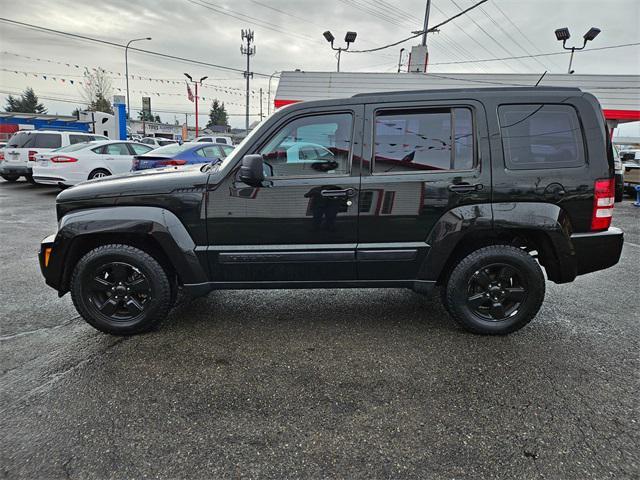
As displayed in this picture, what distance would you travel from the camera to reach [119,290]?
3.20 m

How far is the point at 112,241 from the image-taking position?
329cm

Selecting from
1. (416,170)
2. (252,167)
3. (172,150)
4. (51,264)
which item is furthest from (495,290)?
(172,150)

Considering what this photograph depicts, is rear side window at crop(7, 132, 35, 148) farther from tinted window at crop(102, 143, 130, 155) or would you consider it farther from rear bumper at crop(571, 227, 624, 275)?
rear bumper at crop(571, 227, 624, 275)

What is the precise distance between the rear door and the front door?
12 centimetres

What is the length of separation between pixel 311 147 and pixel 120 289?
190 centimetres

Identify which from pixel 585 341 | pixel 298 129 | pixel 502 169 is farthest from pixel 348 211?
pixel 585 341

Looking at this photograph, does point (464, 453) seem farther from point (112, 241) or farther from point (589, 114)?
point (112, 241)

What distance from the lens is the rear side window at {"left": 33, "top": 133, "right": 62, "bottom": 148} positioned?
1252 cm

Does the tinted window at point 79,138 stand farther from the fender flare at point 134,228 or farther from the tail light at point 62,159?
the fender flare at point 134,228

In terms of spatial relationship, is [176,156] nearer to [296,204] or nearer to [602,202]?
[296,204]

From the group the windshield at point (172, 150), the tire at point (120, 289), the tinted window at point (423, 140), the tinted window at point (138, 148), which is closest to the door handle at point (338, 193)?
the tinted window at point (423, 140)

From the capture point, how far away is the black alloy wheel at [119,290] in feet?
10.5

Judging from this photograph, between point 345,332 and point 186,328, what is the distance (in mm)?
1365

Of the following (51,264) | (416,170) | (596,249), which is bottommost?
(51,264)
